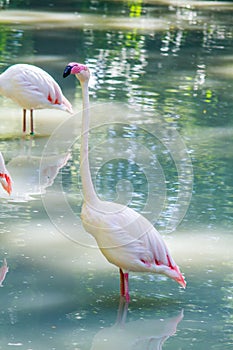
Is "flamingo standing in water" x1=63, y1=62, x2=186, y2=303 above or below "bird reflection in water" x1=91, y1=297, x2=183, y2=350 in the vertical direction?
above

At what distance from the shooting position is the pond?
473 cm

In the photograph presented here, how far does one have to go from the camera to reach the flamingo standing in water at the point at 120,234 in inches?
185

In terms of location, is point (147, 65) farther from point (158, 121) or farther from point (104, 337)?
point (104, 337)

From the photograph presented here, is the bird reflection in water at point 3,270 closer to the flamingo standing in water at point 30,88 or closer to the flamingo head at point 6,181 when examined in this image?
the flamingo head at point 6,181

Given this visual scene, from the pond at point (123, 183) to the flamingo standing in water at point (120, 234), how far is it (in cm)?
27

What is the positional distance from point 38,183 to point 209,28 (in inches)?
277

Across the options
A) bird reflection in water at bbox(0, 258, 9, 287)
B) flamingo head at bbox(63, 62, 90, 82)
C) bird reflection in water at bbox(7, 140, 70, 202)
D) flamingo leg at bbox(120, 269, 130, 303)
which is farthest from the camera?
bird reflection in water at bbox(7, 140, 70, 202)

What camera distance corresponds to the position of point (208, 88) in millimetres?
9867

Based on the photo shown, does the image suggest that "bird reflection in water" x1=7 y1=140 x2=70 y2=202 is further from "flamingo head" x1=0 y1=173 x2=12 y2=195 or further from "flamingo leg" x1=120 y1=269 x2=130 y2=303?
"flamingo leg" x1=120 y1=269 x2=130 y2=303

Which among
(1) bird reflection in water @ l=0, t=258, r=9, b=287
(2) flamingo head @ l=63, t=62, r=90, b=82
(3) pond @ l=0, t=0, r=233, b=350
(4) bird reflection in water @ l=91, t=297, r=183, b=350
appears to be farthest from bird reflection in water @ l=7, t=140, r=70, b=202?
(4) bird reflection in water @ l=91, t=297, r=183, b=350

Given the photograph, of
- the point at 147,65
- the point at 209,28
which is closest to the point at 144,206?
the point at 147,65

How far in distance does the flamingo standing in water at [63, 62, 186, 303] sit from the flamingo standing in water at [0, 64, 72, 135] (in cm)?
316

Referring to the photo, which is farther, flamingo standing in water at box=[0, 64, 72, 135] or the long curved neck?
flamingo standing in water at box=[0, 64, 72, 135]

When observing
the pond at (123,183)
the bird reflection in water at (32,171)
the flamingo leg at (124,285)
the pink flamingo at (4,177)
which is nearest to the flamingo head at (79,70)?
the flamingo leg at (124,285)
